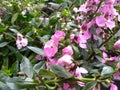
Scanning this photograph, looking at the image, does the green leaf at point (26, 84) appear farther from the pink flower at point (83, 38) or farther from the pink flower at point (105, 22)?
the pink flower at point (105, 22)

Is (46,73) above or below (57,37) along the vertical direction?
below

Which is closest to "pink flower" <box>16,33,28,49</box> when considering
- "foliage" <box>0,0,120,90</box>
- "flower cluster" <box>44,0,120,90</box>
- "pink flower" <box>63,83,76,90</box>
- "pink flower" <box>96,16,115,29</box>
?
"foliage" <box>0,0,120,90</box>

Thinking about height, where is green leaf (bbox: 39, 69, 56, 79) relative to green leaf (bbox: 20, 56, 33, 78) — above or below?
below

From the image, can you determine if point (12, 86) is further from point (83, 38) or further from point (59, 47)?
point (83, 38)

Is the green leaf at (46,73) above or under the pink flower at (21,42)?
under

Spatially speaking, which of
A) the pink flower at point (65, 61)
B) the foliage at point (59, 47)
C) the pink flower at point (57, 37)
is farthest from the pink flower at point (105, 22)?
the pink flower at point (65, 61)

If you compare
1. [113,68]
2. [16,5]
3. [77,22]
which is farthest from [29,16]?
[113,68]

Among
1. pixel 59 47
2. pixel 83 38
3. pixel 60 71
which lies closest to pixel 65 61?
pixel 60 71

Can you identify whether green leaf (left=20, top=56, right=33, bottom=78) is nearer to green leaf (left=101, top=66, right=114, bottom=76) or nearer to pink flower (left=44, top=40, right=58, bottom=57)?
pink flower (left=44, top=40, right=58, bottom=57)
